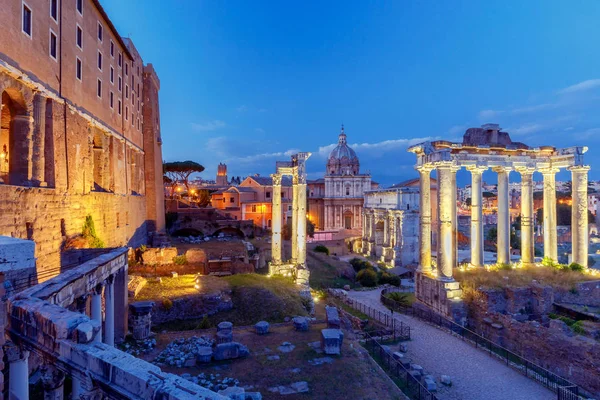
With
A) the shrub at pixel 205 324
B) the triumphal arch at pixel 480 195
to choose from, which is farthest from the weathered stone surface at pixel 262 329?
the triumphal arch at pixel 480 195

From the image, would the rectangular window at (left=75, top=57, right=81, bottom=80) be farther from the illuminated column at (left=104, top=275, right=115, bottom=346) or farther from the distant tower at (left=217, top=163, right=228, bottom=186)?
the distant tower at (left=217, top=163, right=228, bottom=186)

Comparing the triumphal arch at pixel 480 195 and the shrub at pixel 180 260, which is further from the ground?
the triumphal arch at pixel 480 195

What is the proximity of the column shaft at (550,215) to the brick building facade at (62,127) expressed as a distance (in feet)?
77.9

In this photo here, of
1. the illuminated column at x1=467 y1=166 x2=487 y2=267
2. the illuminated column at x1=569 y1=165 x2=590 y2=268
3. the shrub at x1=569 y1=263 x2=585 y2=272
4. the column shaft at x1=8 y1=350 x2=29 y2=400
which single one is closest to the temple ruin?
the illuminated column at x1=467 y1=166 x2=487 y2=267

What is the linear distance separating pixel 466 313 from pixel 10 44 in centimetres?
1998

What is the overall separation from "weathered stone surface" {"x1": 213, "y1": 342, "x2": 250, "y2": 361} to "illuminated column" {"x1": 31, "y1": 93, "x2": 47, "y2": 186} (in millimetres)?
9060

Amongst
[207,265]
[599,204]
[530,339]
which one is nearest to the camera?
[530,339]

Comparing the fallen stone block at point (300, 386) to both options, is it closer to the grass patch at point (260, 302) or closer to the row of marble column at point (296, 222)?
the grass patch at point (260, 302)

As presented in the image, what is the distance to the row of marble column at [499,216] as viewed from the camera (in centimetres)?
1803

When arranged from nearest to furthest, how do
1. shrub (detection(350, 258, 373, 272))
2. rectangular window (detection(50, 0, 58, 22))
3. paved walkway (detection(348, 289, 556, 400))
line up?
paved walkway (detection(348, 289, 556, 400)) → rectangular window (detection(50, 0, 58, 22)) → shrub (detection(350, 258, 373, 272))

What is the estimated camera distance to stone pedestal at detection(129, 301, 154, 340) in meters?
12.0

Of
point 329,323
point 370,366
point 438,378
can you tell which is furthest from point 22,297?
point 438,378

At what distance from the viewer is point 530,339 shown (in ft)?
46.1

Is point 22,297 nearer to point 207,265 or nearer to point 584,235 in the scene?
point 207,265
